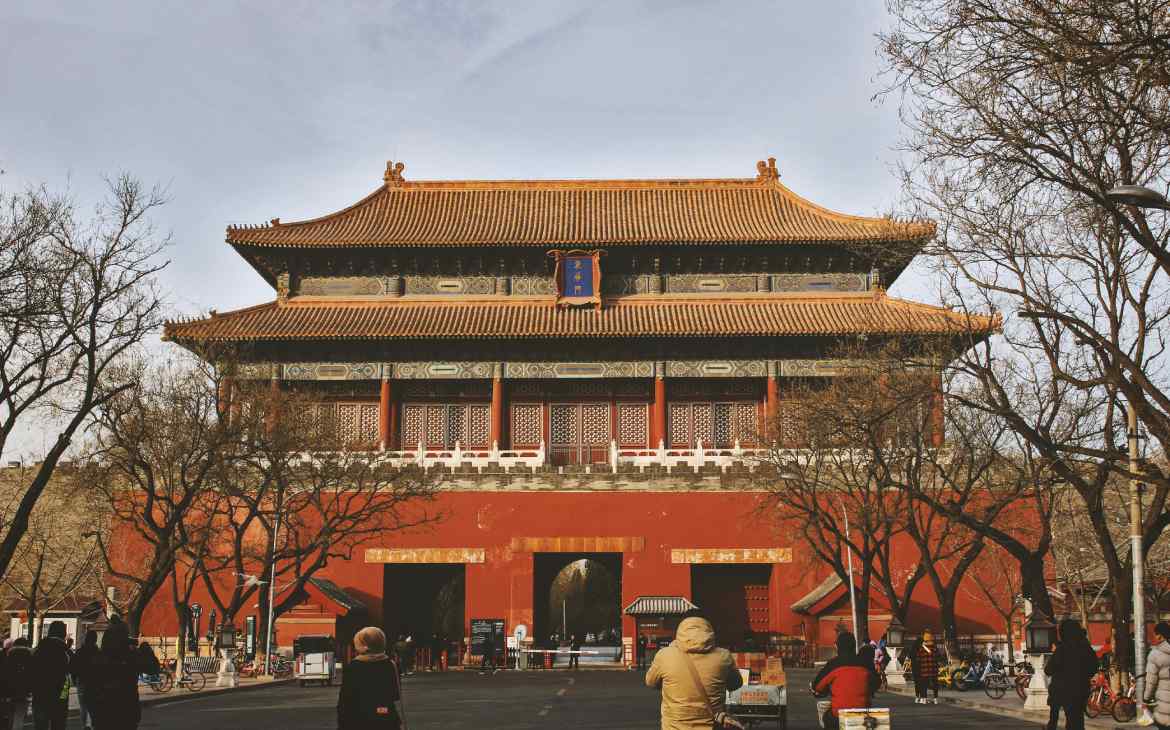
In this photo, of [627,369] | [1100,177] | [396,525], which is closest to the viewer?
[1100,177]

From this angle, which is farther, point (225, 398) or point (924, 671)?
point (225, 398)

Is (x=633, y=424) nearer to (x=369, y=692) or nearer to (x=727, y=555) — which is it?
(x=727, y=555)

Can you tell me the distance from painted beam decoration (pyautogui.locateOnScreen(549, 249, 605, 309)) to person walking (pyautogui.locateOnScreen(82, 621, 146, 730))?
30059mm

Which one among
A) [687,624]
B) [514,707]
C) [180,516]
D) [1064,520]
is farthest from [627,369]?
[687,624]

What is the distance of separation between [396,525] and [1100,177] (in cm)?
2448

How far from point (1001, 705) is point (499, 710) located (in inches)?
312

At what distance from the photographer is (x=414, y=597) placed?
38.4 meters

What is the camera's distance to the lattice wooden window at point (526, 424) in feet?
131

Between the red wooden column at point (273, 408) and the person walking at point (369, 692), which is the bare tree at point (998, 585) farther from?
the person walking at point (369, 692)

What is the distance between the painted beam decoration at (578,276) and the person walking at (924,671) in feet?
65.5

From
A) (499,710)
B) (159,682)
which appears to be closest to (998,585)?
(499,710)

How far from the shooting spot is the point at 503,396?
39.9m

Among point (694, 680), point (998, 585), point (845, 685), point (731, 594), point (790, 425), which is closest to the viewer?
point (694, 680)

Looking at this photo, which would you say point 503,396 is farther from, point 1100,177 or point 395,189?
point 1100,177
